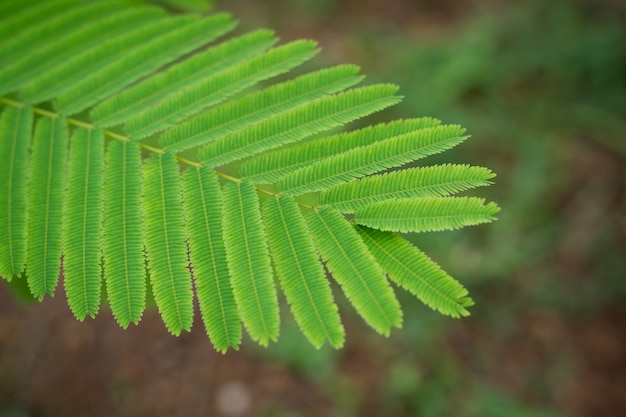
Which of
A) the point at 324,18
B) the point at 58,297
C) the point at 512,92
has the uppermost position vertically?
the point at 324,18

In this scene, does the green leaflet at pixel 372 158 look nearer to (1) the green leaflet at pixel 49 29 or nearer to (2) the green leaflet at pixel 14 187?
(2) the green leaflet at pixel 14 187

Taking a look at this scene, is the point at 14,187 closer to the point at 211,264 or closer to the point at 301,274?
the point at 211,264

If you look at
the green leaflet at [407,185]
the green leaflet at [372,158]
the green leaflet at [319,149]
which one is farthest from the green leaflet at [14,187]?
the green leaflet at [407,185]

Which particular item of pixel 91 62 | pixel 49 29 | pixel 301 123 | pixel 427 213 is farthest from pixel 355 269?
pixel 49 29

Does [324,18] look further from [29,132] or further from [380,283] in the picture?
[380,283]

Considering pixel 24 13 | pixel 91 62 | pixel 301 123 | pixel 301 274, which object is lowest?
pixel 301 274

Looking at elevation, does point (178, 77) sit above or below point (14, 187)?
above

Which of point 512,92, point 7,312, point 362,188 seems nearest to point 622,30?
point 512,92
